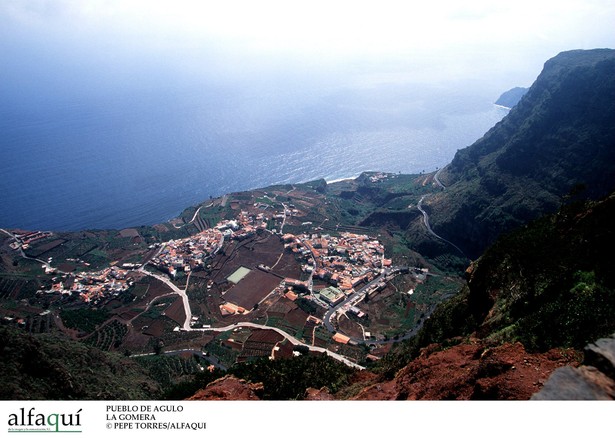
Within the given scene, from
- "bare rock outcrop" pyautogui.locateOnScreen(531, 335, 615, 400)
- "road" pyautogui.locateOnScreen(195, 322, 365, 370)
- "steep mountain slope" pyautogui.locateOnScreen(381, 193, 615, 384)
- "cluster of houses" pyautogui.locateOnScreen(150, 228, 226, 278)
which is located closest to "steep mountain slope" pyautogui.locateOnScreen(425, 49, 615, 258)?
"road" pyautogui.locateOnScreen(195, 322, 365, 370)

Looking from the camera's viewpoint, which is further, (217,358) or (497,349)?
(217,358)

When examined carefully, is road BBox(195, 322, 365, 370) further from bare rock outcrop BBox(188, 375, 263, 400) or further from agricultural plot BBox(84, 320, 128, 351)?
bare rock outcrop BBox(188, 375, 263, 400)

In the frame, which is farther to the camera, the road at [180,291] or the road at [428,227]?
the road at [428,227]

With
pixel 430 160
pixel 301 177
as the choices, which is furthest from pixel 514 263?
pixel 430 160

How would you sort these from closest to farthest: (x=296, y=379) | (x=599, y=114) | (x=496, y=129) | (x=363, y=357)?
(x=296, y=379) → (x=363, y=357) → (x=599, y=114) → (x=496, y=129)

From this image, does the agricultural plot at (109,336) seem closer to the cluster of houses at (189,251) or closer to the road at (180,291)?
the road at (180,291)
